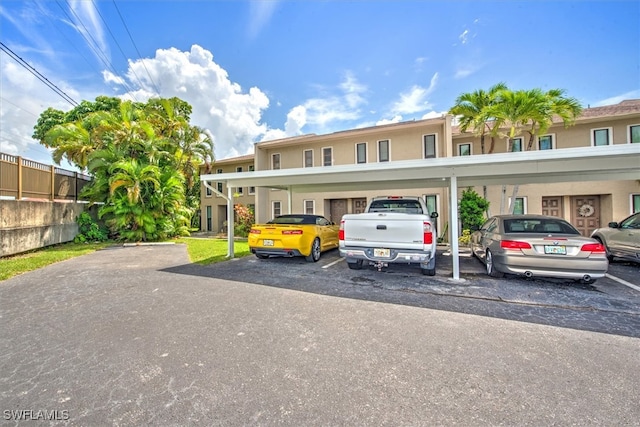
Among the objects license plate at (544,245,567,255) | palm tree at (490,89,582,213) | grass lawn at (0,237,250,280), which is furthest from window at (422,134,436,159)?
grass lawn at (0,237,250,280)

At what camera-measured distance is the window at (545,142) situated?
42.7 ft

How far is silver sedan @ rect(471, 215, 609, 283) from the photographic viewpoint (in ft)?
16.9

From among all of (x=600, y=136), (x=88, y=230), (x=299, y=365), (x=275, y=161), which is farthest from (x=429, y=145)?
Answer: (x=88, y=230)

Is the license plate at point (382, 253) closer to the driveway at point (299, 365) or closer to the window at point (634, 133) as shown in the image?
the driveway at point (299, 365)

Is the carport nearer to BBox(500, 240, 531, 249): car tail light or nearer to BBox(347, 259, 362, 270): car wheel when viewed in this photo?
BBox(500, 240, 531, 249): car tail light

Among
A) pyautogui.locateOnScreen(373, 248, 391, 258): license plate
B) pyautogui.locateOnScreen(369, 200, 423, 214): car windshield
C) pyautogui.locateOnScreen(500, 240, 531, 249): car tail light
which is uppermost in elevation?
pyautogui.locateOnScreen(369, 200, 423, 214): car windshield

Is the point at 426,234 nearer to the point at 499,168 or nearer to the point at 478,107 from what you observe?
the point at 499,168

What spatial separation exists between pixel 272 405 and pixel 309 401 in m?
0.30

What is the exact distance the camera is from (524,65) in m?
9.68

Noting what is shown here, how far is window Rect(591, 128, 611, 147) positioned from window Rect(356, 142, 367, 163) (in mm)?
10110

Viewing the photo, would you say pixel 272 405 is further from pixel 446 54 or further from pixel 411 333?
pixel 446 54

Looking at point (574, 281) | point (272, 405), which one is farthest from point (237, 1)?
point (574, 281)

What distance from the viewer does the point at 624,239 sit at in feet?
23.9

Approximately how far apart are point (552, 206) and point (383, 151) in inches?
332
